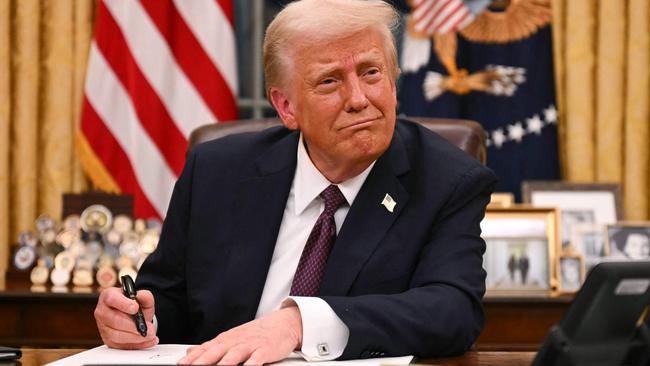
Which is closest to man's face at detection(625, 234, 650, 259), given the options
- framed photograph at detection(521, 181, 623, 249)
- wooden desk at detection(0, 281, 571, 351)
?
framed photograph at detection(521, 181, 623, 249)

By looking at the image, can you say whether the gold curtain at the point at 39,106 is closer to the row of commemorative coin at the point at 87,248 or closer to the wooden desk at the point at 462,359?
the row of commemorative coin at the point at 87,248

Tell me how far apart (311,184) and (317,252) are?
21cm

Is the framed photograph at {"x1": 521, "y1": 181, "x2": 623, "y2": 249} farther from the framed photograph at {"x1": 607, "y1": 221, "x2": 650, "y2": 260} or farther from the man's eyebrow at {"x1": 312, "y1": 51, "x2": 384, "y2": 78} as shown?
the man's eyebrow at {"x1": 312, "y1": 51, "x2": 384, "y2": 78}

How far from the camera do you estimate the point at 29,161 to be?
479cm

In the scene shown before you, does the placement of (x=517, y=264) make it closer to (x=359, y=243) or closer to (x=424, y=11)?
(x=424, y=11)

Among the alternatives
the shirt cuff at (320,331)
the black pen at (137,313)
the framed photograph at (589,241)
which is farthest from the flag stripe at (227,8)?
the shirt cuff at (320,331)

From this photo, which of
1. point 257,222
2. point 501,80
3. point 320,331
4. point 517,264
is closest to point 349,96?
point 257,222

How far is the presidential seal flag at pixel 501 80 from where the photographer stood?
467 cm

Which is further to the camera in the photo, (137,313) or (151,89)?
(151,89)

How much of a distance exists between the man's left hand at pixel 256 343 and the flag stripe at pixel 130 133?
272 cm

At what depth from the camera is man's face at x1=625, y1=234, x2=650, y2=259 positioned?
4.19 meters

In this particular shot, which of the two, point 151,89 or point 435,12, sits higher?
point 435,12

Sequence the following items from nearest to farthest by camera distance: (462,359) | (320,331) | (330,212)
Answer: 1. (320,331)
2. (462,359)
3. (330,212)

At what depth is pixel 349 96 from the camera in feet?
8.25
